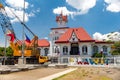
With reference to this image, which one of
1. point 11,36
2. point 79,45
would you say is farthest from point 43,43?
point 11,36

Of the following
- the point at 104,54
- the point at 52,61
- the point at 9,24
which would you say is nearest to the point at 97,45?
the point at 104,54

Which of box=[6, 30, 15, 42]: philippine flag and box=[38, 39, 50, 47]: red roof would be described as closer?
box=[6, 30, 15, 42]: philippine flag

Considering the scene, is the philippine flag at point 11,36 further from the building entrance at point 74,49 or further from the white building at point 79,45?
the building entrance at point 74,49

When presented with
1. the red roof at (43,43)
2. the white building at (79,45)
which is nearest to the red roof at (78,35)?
the white building at (79,45)

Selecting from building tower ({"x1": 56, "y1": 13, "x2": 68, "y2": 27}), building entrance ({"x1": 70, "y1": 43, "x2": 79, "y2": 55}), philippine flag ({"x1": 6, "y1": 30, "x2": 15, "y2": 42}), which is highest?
building tower ({"x1": 56, "y1": 13, "x2": 68, "y2": 27})

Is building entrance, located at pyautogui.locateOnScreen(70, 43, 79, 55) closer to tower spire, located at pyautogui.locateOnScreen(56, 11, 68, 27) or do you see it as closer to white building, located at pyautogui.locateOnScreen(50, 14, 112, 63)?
white building, located at pyautogui.locateOnScreen(50, 14, 112, 63)

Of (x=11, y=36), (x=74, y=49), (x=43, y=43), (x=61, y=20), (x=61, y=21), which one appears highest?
(x=61, y=20)

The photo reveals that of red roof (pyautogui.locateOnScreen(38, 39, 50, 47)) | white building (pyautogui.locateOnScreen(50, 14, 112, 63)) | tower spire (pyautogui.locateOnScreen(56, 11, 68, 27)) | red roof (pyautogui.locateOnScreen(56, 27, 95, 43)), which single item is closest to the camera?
white building (pyautogui.locateOnScreen(50, 14, 112, 63))

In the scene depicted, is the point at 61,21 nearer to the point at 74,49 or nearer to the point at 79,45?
the point at 74,49

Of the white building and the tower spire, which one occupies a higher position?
the tower spire

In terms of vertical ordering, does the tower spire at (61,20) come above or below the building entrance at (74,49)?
above

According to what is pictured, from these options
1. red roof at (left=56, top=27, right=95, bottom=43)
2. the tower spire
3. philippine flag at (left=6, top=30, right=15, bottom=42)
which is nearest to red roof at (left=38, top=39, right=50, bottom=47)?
the tower spire

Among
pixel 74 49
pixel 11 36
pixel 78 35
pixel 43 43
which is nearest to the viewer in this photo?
pixel 11 36

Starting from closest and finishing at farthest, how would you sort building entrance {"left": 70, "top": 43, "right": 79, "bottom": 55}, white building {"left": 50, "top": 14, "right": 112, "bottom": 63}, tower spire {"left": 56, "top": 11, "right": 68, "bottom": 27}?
white building {"left": 50, "top": 14, "right": 112, "bottom": 63}, building entrance {"left": 70, "top": 43, "right": 79, "bottom": 55}, tower spire {"left": 56, "top": 11, "right": 68, "bottom": 27}
